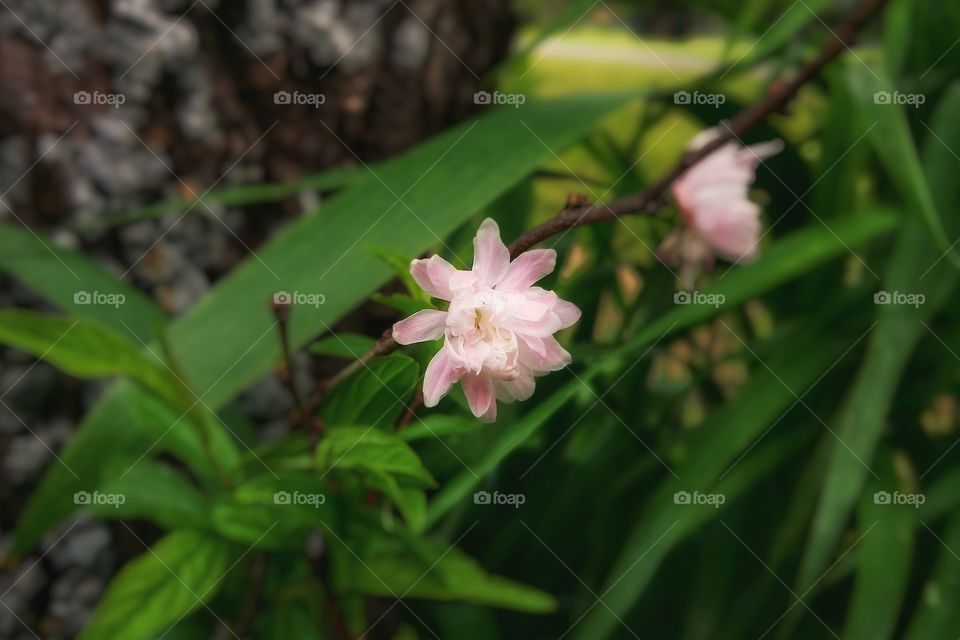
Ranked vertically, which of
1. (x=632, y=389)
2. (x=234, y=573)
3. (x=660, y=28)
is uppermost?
(x=660, y=28)

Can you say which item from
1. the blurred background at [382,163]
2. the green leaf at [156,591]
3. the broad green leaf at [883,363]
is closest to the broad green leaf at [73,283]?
the blurred background at [382,163]

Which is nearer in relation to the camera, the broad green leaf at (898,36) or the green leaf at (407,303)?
the green leaf at (407,303)

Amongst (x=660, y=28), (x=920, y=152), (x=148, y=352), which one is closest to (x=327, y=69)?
(x=148, y=352)

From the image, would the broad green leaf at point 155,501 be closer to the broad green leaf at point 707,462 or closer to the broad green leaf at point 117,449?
the broad green leaf at point 117,449

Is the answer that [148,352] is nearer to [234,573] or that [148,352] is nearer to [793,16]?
[234,573]

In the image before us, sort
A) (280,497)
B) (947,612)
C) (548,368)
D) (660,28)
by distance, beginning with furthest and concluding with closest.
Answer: (660,28)
(947,612)
(280,497)
(548,368)

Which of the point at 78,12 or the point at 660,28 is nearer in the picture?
the point at 78,12

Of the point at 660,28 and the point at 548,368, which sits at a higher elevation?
the point at 660,28
